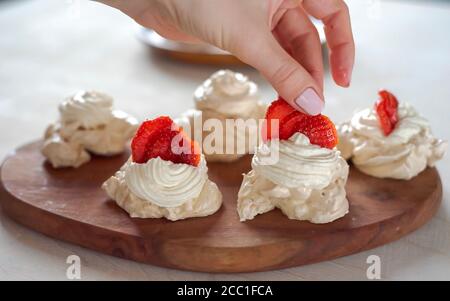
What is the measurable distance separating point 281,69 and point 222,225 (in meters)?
0.42

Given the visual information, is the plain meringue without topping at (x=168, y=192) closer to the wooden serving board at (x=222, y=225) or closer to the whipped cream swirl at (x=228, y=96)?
the wooden serving board at (x=222, y=225)

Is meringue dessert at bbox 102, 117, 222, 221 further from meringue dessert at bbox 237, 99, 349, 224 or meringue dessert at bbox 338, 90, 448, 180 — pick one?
meringue dessert at bbox 338, 90, 448, 180

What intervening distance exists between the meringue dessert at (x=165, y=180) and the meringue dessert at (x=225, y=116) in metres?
0.27

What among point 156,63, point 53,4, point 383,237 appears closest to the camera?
point 383,237

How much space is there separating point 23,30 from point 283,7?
1905 mm

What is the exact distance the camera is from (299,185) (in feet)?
5.79

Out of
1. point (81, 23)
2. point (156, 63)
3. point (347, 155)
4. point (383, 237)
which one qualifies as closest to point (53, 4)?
point (81, 23)

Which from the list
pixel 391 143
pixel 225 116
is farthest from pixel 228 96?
pixel 391 143

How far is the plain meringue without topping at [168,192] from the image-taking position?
178 cm

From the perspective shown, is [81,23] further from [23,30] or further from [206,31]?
[206,31]

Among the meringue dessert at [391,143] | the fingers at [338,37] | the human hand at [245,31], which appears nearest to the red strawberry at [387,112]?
the meringue dessert at [391,143]

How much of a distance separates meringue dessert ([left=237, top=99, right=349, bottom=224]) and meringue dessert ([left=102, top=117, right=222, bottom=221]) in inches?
4.3
